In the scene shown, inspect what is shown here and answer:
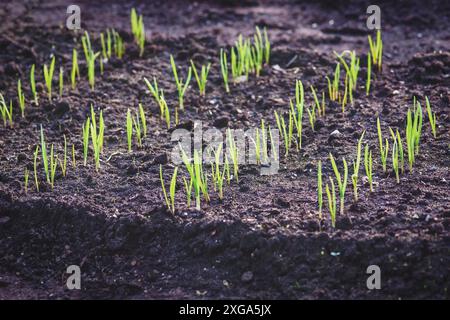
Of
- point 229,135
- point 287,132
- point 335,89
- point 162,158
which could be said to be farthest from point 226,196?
point 335,89

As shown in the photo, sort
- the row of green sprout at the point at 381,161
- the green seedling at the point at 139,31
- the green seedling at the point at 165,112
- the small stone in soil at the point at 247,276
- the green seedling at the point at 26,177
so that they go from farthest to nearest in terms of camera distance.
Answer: the green seedling at the point at 139,31
the green seedling at the point at 165,112
the green seedling at the point at 26,177
the row of green sprout at the point at 381,161
the small stone in soil at the point at 247,276

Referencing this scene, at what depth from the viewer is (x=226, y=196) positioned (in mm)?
2891

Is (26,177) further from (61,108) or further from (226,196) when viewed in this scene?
(226,196)

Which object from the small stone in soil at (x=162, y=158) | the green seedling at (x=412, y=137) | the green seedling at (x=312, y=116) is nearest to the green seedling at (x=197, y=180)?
the small stone in soil at (x=162, y=158)

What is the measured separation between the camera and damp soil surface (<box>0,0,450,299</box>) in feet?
8.16

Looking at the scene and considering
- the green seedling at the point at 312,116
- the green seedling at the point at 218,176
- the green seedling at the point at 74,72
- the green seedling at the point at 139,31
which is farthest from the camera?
the green seedling at the point at 139,31

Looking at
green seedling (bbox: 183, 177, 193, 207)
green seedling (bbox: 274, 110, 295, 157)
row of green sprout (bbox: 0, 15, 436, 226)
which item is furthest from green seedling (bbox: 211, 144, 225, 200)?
green seedling (bbox: 274, 110, 295, 157)

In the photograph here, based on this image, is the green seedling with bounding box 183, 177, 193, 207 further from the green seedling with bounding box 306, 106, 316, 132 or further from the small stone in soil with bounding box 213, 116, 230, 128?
the green seedling with bounding box 306, 106, 316, 132

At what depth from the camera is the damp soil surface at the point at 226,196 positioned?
8.16ft

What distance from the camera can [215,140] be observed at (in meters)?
3.32

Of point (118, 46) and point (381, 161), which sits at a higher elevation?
point (118, 46)

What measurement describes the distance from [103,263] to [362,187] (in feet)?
3.81

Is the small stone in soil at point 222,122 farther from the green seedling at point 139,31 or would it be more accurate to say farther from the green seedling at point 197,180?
the green seedling at point 139,31
